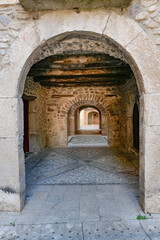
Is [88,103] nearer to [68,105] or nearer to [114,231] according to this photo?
[68,105]

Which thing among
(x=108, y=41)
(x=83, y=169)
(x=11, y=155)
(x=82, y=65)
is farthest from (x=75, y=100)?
(x=11, y=155)

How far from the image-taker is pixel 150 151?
82.6 inches

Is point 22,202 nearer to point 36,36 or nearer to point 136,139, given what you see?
point 36,36

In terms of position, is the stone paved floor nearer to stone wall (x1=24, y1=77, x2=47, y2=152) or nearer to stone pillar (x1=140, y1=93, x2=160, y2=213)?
stone pillar (x1=140, y1=93, x2=160, y2=213)

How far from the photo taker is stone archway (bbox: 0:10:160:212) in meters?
2.04

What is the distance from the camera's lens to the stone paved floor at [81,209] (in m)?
1.84

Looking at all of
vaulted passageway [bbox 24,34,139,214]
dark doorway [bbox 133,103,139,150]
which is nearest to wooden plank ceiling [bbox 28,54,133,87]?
vaulted passageway [bbox 24,34,139,214]

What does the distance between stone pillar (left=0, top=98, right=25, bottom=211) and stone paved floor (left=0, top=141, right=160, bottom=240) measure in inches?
8.0

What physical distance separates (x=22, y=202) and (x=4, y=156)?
0.76 m

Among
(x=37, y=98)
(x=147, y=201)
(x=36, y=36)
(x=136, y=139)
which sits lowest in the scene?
(x=147, y=201)

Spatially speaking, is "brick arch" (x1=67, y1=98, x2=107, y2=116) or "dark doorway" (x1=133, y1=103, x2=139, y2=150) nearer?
"dark doorway" (x1=133, y1=103, x2=139, y2=150)

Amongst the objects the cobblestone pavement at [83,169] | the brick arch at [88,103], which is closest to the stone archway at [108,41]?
the cobblestone pavement at [83,169]

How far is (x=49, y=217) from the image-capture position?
6.95ft

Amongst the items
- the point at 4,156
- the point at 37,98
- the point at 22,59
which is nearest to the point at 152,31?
the point at 22,59
